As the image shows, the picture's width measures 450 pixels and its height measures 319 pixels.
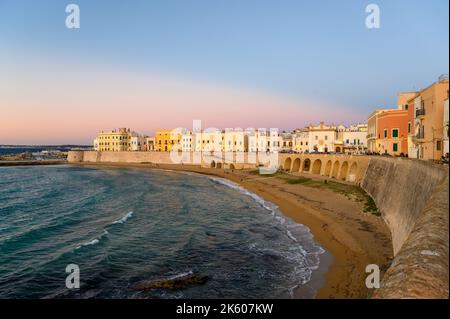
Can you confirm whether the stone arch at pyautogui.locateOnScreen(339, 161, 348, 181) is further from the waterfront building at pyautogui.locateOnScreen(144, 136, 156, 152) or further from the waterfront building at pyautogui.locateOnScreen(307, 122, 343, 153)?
the waterfront building at pyautogui.locateOnScreen(144, 136, 156, 152)

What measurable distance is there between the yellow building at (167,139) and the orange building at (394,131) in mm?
80721

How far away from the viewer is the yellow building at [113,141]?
433ft

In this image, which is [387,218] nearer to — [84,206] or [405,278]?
[405,278]

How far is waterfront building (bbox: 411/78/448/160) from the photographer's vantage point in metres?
25.2

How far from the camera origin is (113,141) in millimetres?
132375

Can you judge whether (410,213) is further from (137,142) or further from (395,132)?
(137,142)

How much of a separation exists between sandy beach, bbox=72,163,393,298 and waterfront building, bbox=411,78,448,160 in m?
6.61

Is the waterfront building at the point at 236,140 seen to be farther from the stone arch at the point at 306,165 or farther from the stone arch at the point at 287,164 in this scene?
the stone arch at the point at 306,165

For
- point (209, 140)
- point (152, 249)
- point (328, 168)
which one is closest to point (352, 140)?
point (328, 168)

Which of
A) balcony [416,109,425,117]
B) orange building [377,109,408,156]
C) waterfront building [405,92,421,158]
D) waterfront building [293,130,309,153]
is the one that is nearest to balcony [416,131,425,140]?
Answer: waterfront building [405,92,421,158]

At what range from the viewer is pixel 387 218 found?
74.5 ft

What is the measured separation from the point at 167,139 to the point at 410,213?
109836mm

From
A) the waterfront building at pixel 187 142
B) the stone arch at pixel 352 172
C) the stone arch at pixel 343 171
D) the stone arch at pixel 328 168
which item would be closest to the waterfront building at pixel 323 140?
the stone arch at pixel 328 168
